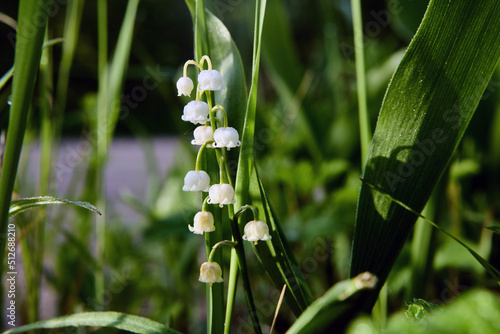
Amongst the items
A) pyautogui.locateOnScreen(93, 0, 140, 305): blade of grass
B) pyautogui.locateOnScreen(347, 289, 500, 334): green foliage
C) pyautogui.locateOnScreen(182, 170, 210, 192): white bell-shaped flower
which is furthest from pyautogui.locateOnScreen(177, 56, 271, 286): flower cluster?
pyautogui.locateOnScreen(93, 0, 140, 305): blade of grass

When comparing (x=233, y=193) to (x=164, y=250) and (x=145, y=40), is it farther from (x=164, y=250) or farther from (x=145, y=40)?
(x=145, y=40)

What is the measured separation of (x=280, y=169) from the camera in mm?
671

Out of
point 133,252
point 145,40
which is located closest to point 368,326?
point 133,252

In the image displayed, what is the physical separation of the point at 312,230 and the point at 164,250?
0.36 metres

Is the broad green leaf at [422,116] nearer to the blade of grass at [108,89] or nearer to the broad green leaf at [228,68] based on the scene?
the broad green leaf at [228,68]

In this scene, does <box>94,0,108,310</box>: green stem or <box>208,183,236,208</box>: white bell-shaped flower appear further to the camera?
<box>94,0,108,310</box>: green stem

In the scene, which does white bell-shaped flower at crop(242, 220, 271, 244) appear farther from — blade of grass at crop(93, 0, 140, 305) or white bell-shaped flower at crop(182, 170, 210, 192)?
blade of grass at crop(93, 0, 140, 305)

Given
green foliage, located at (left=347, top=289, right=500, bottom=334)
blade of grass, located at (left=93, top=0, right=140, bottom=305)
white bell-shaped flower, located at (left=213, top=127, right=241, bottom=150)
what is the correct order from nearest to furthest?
green foliage, located at (left=347, top=289, right=500, bottom=334) → white bell-shaped flower, located at (left=213, top=127, right=241, bottom=150) → blade of grass, located at (left=93, top=0, right=140, bottom=305)

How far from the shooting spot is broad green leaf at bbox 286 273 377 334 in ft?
0.63

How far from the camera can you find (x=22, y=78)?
0.21 meters

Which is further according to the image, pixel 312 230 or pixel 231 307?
pixel 312 230

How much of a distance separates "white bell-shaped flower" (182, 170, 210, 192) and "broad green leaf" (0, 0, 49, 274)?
91mm

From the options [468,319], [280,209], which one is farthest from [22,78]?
[280,209]

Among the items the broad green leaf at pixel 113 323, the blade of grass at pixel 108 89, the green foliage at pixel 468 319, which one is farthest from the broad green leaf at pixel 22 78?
the blade of grass at pixel 108 89
